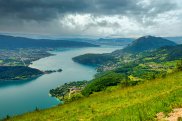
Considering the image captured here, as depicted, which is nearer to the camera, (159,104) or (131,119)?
(131,119)

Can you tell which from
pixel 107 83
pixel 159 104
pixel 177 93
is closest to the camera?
pixel 159 104

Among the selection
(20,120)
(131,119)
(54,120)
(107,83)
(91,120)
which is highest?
(131,119)

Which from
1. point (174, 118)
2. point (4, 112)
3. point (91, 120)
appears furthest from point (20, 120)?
point (4, 112)

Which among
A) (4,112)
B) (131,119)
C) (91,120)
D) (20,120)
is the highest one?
(131,119)

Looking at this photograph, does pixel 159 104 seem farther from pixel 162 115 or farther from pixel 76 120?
pixel 76 120

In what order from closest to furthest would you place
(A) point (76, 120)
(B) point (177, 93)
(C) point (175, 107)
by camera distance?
(C) point (175, 107) → (B) point (177, 93) → (A) point (76, 120)

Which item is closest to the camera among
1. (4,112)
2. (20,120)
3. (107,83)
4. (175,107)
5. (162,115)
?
(162,115)

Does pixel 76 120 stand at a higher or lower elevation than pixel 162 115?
lower

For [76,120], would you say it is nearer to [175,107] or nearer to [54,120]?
[54,120]

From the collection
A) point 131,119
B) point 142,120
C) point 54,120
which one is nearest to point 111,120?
point 131,119
